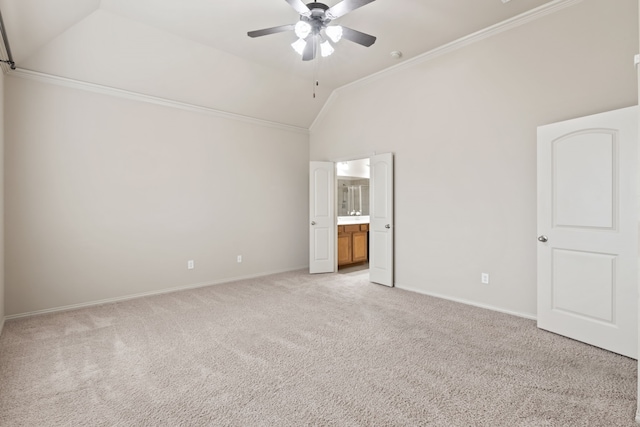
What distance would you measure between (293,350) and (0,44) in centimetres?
A: 375

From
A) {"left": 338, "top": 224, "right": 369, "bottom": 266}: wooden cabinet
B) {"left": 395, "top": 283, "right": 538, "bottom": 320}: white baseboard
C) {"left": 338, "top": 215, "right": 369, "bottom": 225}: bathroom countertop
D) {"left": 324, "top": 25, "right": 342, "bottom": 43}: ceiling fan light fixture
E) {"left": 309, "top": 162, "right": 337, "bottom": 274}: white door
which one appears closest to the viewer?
{"left": 324, "top": 25, "right": 342, "bottom": 43}: ceiling fan light fixture

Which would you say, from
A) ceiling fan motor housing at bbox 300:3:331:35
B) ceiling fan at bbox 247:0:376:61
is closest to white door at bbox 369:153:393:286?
ceiling fan at bbox 247:0:376:61

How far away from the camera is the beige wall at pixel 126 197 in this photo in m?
3.49

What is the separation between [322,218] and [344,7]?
3.60 meters

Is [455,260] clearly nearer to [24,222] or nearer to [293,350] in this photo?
[293,350]

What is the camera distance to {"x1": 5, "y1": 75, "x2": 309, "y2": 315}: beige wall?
349 centimetres

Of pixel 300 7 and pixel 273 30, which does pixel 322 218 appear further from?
pixel 300 7

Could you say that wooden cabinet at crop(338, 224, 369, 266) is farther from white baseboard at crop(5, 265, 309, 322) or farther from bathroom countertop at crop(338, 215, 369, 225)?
white baseboard at crop(5, 265, 309, 322)

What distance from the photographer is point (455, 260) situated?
3939mm

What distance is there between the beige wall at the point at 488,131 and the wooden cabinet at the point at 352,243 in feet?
5.14

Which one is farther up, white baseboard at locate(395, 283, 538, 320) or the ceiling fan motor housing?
the ceiling fan motor housing

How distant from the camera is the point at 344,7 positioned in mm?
2486

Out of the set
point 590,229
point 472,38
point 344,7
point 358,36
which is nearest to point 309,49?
point 358,36

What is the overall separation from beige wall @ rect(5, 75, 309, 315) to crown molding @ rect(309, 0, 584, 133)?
188 cm
